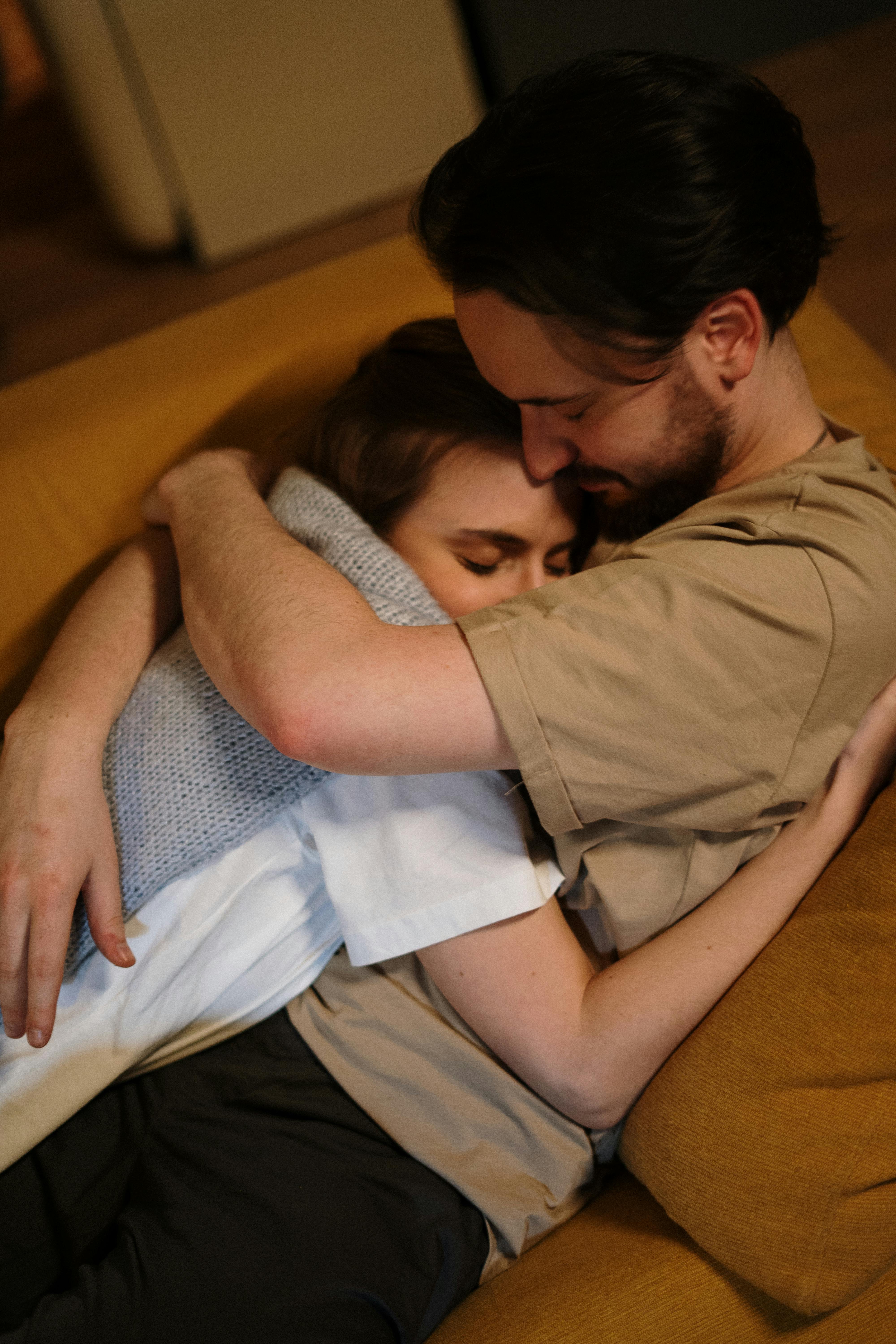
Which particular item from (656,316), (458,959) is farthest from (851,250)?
(458,959)

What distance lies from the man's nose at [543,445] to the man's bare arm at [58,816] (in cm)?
52

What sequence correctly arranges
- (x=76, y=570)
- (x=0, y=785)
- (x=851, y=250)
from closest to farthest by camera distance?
(x=0, y=785) → (x=76, y=570) → (x=851, y=250)

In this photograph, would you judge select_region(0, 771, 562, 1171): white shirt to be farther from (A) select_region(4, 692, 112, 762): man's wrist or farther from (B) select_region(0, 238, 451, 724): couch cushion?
(B) select_region(0, 238, 451, 724): couch cushion

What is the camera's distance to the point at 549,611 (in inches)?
35.0

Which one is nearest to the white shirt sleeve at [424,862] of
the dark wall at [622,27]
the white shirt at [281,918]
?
the white shirt at [281,918]

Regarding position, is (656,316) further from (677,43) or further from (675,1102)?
(677,43)

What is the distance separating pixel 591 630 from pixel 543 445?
0.38m

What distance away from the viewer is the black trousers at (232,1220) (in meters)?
0.93

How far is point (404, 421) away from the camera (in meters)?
1.29

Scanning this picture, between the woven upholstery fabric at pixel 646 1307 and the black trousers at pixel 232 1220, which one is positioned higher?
the black trousers at pixel 232 1220

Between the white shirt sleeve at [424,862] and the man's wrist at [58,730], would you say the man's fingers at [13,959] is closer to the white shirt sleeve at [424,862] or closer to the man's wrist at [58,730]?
the man's wrist at [58,730]

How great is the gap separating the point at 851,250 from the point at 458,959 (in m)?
2.64

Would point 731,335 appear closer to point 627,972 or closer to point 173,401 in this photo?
point 627,972

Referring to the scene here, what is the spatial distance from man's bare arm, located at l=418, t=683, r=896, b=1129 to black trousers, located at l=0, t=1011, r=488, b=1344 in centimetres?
19
